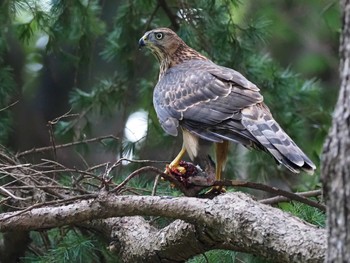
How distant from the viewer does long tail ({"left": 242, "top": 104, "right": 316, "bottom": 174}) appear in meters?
3.59

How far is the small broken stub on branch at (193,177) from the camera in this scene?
3748mm

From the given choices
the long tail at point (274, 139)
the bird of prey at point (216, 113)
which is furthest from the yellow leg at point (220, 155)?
the long tail at point (274, 139)

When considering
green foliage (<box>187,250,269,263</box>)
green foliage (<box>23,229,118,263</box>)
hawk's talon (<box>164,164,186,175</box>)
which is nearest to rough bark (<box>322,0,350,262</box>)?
green foliage (<box>187,250,269,263</box>)

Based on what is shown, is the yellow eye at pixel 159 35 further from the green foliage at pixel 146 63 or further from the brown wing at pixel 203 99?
the brown wing at pixel 203 99

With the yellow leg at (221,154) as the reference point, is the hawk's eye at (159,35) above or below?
above

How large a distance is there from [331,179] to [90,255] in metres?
2.13

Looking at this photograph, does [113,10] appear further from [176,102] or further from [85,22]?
[176,102]

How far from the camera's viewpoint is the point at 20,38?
17.8 feet

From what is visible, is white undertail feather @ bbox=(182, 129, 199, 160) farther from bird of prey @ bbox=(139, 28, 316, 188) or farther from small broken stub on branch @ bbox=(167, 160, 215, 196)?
small broken stub on branch @ bbox=(167, 160, 215, 196)

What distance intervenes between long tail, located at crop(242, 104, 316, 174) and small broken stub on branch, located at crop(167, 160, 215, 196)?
294 millimetres

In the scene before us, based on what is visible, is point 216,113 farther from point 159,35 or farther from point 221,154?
point 159,35

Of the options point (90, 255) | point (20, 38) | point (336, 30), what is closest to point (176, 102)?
point (90, 255)

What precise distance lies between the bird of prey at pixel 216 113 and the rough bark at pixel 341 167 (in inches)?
53.3

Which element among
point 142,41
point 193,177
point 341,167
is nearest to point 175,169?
point 193,177
